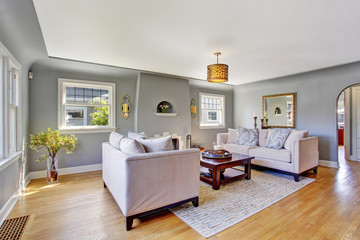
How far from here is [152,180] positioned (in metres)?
2.13

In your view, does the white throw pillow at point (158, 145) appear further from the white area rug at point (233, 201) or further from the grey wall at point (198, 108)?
A: the grey wall at point (198, 108)

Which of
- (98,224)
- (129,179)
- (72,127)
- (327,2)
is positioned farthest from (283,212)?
(72,127)

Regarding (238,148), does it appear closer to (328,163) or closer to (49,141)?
(328,163)

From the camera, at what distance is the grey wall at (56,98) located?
12.6 ft

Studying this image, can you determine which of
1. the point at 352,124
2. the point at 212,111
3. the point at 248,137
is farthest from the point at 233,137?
the point at 352,124

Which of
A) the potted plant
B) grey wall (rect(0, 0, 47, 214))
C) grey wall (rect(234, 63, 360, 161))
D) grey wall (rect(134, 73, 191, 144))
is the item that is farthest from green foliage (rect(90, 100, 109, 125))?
grey wall (rect(234, 63, 360, 161))

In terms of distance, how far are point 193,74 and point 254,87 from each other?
2.45m

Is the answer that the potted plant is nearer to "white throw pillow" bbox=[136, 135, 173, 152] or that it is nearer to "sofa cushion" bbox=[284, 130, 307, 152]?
"white throw pillow" bbox=[136, 135, 173, 152]

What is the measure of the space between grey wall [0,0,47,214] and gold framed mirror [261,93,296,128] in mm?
5780

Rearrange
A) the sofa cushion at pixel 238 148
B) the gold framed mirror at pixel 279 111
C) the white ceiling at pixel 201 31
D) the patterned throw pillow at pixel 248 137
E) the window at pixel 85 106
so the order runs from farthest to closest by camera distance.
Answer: the gold framed mirror at pixel 279 111, the patterned throw pillow at pixel 248 137, the sofa cushion at pixel 238 148, the window at pixel 85 106, the white ceiling at pixel 201 31

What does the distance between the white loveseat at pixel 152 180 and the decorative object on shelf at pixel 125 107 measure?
247cm

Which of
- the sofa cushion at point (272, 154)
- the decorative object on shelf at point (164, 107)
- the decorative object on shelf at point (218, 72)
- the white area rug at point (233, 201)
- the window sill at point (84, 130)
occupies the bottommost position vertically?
the white area rug at point (233, 201)

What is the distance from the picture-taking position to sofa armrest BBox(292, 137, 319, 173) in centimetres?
351

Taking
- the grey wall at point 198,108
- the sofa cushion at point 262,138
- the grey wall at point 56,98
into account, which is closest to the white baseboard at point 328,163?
the sofa cushion at point 262,138
